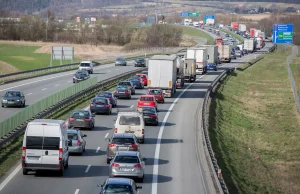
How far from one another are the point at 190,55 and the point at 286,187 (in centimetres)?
5586

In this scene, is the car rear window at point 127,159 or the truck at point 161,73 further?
the truck at point 161,73

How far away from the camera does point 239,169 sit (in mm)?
36156

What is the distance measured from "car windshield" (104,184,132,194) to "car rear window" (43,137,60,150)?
645 cm

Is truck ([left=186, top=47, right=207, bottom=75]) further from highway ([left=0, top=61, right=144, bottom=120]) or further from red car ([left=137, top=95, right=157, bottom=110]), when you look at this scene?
red car ([left=137, top=95, right=157, bottom=110])

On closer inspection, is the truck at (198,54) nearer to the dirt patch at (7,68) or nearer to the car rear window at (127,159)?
the dirt patch at (7,68)

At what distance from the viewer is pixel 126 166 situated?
25984 mm

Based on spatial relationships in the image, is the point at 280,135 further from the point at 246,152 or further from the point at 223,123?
the point at 246,152

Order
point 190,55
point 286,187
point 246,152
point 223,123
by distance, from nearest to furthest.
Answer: point 286,187, point 246,152, point 223,123, point 190,55

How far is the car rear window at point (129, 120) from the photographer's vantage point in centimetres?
3666

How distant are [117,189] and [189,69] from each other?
199ft

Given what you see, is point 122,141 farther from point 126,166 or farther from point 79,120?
point 79,120

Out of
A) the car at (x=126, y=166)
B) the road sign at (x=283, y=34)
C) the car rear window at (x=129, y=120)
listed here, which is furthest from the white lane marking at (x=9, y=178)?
the road sign at (x=283, y=34)

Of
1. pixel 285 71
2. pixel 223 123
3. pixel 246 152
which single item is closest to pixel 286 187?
pixel 246 152

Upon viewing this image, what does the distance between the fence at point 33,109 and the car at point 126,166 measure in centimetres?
988
